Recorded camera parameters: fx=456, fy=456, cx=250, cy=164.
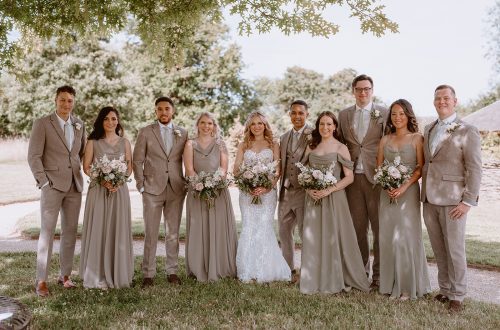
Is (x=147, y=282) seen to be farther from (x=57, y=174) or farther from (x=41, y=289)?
(x=57, y=174)

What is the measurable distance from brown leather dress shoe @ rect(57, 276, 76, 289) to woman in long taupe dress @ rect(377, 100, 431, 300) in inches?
170

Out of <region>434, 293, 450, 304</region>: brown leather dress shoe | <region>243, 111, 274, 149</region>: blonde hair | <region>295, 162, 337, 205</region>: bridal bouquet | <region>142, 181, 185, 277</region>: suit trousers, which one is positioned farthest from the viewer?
<region>243, 111, 274, 149</region>: blonde hair

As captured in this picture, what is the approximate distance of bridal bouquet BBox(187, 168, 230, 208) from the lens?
21.8 feet

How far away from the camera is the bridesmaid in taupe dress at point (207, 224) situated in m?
6.96

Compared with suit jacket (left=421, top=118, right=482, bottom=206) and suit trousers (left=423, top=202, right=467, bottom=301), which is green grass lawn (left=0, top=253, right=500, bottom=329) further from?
suit jacket (left=421, top=118, right=482, bottom=206)

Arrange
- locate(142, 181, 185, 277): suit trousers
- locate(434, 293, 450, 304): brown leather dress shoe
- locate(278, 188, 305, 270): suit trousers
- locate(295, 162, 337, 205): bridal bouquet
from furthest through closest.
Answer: locate(278, 188, 305, 270): suit trousers
locate(142, 181, 185, 277): suit trousers
locate(295, 162, 337, 205): bridal bouquet
locate(434, 293, 450, 304): brown leather dress shoe

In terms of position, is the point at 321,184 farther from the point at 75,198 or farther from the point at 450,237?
the point at 75,198

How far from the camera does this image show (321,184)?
20.1ft

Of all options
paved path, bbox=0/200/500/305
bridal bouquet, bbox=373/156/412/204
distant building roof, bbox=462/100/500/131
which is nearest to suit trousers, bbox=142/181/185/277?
paved path, bbox=0/200/500/305

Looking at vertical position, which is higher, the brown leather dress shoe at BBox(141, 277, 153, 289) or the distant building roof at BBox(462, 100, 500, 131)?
the distant building roof at BBox(462, 100, 500, 131)

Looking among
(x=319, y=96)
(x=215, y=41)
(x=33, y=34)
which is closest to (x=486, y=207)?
(x=33, y=34)

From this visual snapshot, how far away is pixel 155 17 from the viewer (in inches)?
259

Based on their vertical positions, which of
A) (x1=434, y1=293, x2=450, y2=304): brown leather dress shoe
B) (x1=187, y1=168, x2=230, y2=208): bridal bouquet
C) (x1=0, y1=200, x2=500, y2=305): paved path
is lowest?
(x1=0, y1=200, x2=500, y2=305): paved path

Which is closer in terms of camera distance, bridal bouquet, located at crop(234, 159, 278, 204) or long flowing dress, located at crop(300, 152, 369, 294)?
long flowing dress, located at crop(300, 152, 369, 294)
